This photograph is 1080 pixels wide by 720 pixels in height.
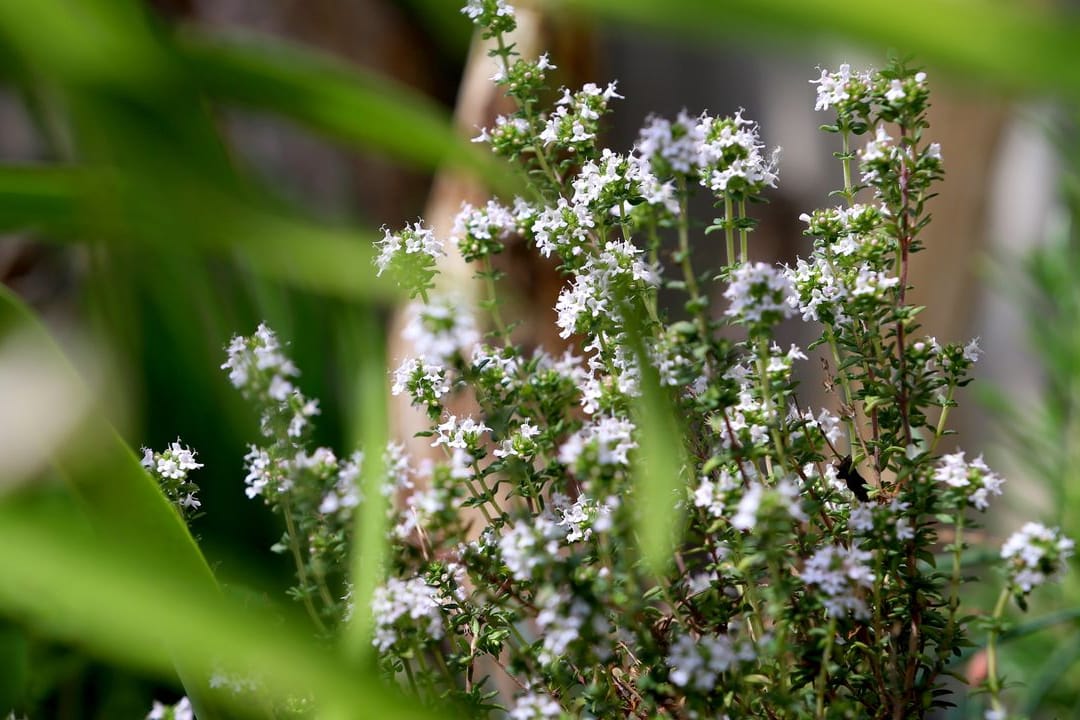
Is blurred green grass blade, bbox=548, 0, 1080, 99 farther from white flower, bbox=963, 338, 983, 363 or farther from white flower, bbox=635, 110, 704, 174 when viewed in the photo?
white flower, bbox=963, 338, 983, 363

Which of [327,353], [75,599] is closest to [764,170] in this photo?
[75,599]

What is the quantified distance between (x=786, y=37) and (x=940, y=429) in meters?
0.39

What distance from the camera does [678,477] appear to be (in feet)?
1.53

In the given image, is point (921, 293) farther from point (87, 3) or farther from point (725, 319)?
point (87, 3)

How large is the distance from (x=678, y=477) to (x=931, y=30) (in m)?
0.30

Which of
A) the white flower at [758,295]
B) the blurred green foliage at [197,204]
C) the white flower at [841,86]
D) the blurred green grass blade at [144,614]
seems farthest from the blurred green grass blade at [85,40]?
the white flower at [841,86]

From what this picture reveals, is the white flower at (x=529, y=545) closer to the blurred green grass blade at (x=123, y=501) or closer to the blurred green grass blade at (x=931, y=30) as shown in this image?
the blurred green grass blade at (x=123, y=501)

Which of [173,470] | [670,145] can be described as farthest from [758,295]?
[173,470]

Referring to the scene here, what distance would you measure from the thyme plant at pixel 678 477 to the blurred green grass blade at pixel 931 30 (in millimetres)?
217

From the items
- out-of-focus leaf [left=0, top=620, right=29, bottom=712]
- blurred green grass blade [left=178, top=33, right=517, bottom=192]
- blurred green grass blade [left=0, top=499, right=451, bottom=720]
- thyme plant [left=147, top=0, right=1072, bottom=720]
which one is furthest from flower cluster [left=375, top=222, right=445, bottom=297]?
out-of-focus leaf [left=0, top=620, right=29, bottom=712]

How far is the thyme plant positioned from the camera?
1.38 feet

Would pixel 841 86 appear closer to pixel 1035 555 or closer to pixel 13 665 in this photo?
pixel 1035 555

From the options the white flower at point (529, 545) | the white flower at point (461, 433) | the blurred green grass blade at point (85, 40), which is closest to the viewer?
the blurred green grass blade at point (85, 40)

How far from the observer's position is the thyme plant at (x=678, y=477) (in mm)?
420
